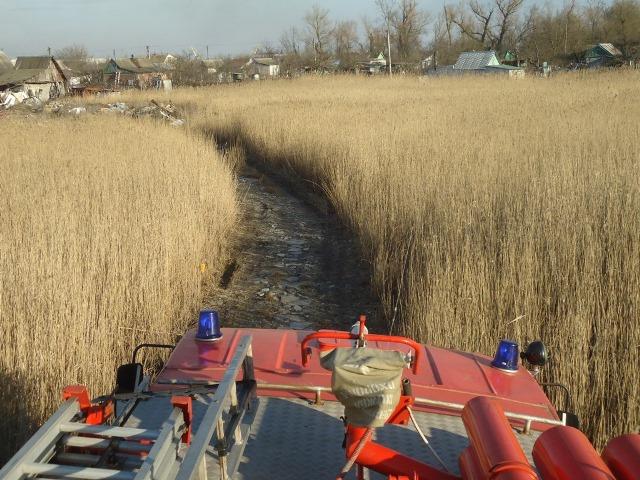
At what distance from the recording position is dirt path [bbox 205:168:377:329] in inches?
197

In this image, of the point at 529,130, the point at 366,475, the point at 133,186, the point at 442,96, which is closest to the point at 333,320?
the point at 133,186

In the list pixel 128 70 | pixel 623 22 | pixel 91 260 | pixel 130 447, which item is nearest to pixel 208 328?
pixel 130 447

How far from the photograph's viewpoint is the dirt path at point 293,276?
197 inches

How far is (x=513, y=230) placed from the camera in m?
3.80

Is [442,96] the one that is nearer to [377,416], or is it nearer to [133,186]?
[133,186]

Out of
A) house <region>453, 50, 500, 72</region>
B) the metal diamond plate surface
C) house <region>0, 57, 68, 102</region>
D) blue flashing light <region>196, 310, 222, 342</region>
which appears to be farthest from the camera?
house <region>453, 50, 500, 72</region>

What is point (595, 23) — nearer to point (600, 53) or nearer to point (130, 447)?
point (600, 53)

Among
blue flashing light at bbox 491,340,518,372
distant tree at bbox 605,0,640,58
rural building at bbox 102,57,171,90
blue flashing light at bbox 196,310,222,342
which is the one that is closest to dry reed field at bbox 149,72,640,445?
blue flashing light at bbox 491,340,518,372

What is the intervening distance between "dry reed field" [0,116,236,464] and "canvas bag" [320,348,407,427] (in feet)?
7.13

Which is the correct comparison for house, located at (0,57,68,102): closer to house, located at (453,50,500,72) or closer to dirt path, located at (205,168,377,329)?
house, located at (453,50,500,72)

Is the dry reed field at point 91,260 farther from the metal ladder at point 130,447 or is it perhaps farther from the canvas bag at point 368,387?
the canvas bag at point 368,387

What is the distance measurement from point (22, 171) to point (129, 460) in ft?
18.4

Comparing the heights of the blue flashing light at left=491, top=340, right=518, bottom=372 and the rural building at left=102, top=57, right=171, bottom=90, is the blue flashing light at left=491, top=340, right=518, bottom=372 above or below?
below

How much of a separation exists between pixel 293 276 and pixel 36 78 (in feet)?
129
